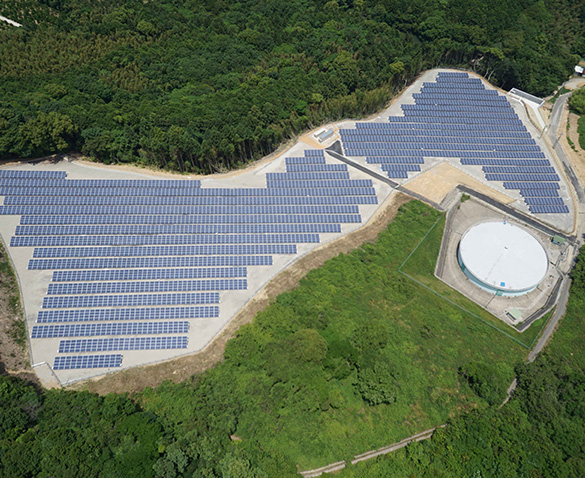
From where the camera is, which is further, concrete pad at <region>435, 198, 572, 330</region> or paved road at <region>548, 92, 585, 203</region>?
paved road at <region>548, 92, 585, 203</region>

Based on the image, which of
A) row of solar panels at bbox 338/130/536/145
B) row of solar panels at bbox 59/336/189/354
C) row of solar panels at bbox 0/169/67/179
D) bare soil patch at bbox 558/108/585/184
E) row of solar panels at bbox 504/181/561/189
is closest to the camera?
row of solar panels at bbox 59/336/189/354

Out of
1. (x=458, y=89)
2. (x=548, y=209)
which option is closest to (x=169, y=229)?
(x=548, y=209)

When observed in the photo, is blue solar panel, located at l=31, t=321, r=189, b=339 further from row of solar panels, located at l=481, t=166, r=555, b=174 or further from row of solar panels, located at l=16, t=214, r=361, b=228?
row of solar panels, located at l=481, t=166, r=555, b=174

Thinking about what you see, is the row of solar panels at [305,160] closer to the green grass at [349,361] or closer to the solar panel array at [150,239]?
the solar panel array at [150,239]

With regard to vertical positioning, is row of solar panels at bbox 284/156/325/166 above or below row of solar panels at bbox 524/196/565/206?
below

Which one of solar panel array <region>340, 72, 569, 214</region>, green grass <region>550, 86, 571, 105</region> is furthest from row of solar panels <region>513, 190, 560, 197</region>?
green grass <region>550, 86, 571, 105</region>

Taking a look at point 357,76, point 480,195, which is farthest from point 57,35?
point 480,195

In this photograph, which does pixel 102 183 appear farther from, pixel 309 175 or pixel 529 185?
pixel 529 185
